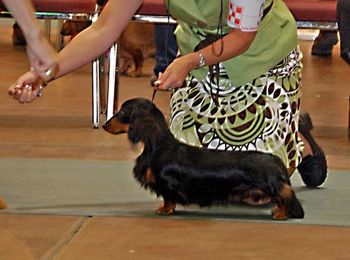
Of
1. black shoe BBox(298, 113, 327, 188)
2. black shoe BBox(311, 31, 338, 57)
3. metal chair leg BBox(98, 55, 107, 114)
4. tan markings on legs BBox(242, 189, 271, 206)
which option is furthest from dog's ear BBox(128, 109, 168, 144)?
black shoe BBox(311, 31, 338, 57)

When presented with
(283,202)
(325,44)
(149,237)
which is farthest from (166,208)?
(325,44)

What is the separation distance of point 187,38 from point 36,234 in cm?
77

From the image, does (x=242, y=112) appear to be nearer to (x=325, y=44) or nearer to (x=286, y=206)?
(x=286, y=206)

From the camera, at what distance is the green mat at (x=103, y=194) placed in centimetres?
309

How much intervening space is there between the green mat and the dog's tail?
2 centimetres

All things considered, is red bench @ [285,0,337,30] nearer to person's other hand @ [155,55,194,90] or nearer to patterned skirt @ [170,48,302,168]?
patterned skirt @ [170,48,302,168]

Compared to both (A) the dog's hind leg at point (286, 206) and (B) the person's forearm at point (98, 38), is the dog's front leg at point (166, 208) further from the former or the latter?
(B) the person's forearm at point (98, 38)

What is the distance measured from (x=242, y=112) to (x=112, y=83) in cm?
153

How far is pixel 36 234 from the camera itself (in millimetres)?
2863

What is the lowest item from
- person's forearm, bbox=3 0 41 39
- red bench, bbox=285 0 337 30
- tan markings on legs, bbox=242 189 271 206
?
tan markings on legs, bbox=242 189 271 206

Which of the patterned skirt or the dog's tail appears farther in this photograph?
the patterned skirt

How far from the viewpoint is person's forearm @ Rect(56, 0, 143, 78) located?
280 centimetres

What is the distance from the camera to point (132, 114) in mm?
3051

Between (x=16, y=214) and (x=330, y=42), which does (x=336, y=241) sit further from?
(x=330, y=42)
